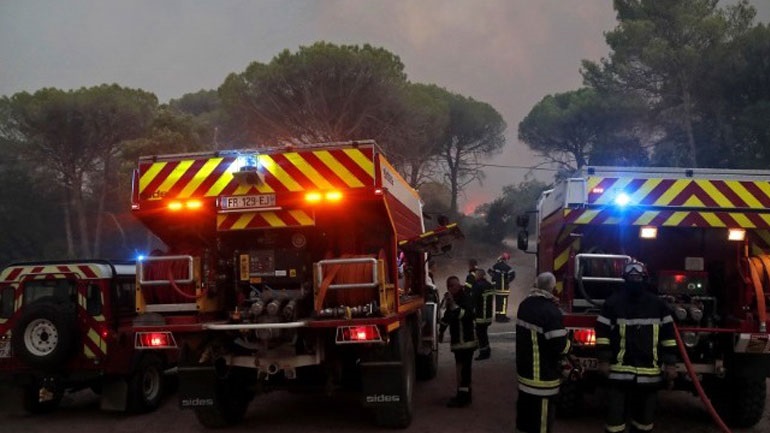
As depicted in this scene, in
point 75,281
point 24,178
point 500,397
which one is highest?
point 24,178

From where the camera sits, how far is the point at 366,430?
6.77m

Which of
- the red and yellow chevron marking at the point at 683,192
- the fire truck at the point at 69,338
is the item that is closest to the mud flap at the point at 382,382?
the fire truck at the point at 69,338

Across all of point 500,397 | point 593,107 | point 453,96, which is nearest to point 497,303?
point 500,397

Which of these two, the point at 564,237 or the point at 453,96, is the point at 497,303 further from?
the point at 453,96

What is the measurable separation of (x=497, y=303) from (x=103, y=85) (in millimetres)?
19972

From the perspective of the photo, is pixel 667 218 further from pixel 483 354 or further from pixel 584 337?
pixel 483 354

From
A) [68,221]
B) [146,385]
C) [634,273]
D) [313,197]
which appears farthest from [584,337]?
[68,221]

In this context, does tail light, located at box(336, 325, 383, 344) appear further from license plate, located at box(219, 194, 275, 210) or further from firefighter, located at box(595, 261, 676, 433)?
firefighter, located at box(595, 261, 676, 433)

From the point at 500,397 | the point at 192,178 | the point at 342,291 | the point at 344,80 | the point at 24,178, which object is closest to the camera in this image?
the point at 342,291

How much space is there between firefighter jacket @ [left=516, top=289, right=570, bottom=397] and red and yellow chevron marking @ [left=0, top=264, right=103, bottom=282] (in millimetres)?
5189

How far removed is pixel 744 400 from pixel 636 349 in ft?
7.31

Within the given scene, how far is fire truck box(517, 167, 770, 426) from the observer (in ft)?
21.1

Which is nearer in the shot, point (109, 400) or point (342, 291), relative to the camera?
point (342, 291)

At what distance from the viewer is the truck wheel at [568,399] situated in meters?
6.99
